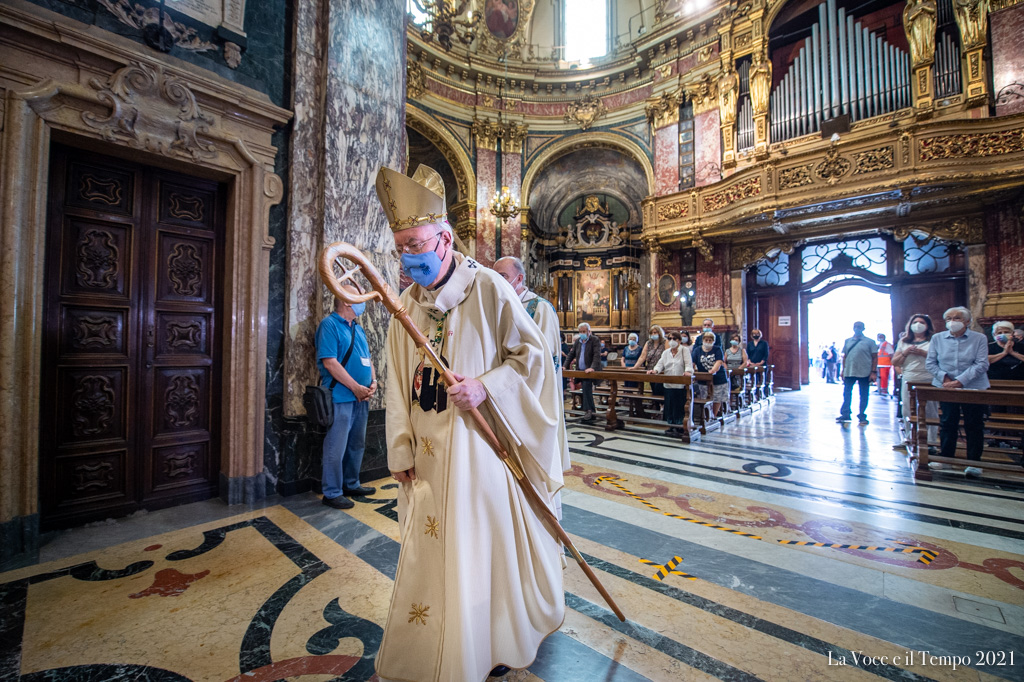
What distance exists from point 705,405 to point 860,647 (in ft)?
15.6

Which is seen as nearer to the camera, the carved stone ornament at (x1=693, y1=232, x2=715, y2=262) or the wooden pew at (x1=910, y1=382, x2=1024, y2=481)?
the wooden pew at (x1=910, y1=382, x2=1024, y2=481)

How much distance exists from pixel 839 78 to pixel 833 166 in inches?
135

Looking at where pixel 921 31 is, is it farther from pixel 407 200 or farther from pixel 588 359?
pixel 407 200

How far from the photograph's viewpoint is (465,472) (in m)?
1.46

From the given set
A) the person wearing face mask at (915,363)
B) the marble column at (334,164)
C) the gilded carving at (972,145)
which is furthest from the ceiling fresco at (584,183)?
the marble column at (334,164)

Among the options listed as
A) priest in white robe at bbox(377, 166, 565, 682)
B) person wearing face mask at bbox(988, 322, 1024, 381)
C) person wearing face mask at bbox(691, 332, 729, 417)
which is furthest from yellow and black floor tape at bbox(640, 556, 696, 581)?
person wearing face mask at bbox(988, 322, 1024, 381)

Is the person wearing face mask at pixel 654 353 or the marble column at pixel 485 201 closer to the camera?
the person wearing face mask at pixel 654 353

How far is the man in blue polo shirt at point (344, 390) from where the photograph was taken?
336 cm

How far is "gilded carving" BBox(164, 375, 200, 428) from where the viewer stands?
11.0 feet

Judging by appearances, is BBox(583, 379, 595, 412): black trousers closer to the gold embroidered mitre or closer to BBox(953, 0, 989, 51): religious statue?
the gold embroidered mitre

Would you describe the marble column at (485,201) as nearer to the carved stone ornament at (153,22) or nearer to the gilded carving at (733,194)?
the gilded carving at (733,194)

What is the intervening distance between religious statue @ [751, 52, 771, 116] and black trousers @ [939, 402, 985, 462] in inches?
353

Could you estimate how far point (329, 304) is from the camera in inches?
144

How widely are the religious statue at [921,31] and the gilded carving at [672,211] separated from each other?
5295mm
